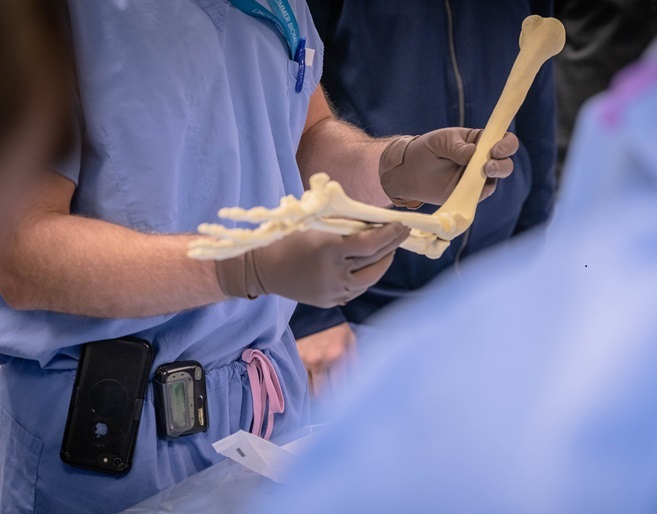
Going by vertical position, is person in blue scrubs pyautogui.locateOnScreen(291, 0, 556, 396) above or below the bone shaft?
below

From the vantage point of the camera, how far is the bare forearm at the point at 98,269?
90 cm

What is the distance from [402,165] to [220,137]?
25cm

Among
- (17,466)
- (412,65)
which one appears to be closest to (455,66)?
(412,65)

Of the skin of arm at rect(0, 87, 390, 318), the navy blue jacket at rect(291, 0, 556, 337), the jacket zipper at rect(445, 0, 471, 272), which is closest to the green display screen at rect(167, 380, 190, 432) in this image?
the skin of arm at rect(0, 87, 390, 318)

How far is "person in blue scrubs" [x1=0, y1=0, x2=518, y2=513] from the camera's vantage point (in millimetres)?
900

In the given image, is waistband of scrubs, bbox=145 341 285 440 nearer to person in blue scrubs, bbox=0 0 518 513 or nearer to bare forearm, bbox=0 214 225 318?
person in blue scrubs, bbox=0 0 518 513

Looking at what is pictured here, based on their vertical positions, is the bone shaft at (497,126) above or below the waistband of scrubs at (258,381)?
above

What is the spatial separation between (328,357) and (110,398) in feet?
2.14

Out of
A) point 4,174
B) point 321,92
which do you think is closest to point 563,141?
point 321,92

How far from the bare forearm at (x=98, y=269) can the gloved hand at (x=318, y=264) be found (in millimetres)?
67

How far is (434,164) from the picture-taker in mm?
1082

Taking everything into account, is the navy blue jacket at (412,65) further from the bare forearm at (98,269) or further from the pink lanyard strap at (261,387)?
the bare forearm at (98,269)

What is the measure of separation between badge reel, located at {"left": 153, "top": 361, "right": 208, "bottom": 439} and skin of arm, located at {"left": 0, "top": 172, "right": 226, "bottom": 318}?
106 mm

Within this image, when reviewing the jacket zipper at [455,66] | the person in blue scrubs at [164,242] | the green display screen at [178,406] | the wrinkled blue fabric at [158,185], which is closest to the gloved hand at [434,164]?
the person in blue scrubs at [164,242]
